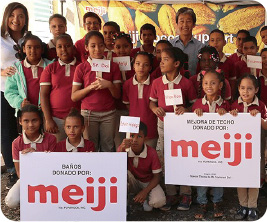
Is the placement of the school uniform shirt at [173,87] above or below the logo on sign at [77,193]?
above

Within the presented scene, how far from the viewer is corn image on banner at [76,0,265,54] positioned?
310 inches

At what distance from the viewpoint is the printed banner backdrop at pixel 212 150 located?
342 centimetres

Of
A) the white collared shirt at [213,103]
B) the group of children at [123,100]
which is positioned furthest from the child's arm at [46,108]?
the white collared shirt at [213,103]

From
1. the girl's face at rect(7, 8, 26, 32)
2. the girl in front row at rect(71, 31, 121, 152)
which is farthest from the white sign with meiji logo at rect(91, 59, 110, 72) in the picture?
the girl's face at rect(7, 8, 26, 32)

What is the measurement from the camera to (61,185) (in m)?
3.29

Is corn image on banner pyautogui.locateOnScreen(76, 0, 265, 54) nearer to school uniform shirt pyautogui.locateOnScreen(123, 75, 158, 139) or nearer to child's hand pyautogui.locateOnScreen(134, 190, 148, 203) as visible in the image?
school uniform shirt pyautogui.locateOnScreen(123, 75, 158, 139)

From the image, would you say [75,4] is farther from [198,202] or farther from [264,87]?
[198,202]

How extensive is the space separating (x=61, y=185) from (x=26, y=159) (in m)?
0.39

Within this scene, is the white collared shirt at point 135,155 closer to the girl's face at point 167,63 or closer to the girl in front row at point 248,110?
the girl's face at point 167,63

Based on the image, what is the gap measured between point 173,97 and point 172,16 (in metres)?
4.78

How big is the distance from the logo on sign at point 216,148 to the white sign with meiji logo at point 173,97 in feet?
1.28

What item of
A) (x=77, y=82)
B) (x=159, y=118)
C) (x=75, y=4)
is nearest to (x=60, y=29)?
(x=77, y=82)

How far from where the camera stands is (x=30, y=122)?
355 cm

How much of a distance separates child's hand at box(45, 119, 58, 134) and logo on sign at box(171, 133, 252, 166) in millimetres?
1276
